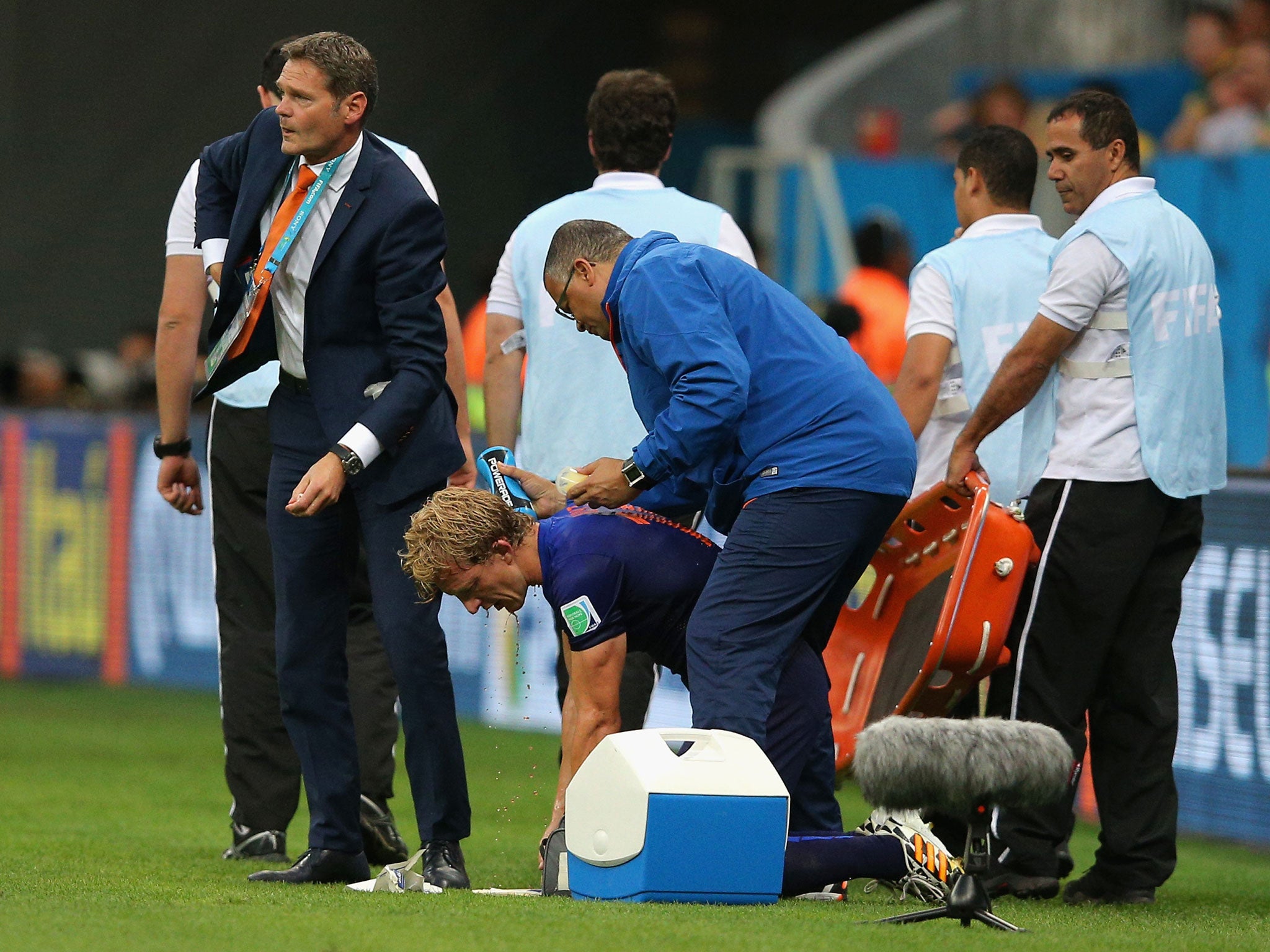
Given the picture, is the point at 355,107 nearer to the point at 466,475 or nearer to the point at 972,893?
the point at 466,475

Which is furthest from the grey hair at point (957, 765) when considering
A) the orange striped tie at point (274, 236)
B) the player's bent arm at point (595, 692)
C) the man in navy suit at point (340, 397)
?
the orange striped tie at point (274, 236)

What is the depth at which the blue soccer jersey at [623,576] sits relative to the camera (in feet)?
15.6

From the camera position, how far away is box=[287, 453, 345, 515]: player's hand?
4.67 m

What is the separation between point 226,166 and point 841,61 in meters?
12.1

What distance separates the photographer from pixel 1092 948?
405cm

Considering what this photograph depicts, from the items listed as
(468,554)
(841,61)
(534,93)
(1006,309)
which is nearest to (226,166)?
(468,554)

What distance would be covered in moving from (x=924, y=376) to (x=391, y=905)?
2.30m

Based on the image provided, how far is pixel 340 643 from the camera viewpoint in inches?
200

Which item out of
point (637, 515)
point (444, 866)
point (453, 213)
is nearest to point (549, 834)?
point (444, 866)

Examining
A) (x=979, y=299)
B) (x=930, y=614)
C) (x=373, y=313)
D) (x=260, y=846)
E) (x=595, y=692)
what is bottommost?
(x=260, y=846)

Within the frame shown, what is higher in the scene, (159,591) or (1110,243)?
(1110,243)

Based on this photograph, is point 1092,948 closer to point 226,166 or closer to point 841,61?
point 226,166

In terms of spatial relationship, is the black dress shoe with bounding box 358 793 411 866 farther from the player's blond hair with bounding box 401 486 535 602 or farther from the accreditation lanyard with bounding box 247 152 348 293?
the accreditation lanyard with bounding box 247 152 348 293

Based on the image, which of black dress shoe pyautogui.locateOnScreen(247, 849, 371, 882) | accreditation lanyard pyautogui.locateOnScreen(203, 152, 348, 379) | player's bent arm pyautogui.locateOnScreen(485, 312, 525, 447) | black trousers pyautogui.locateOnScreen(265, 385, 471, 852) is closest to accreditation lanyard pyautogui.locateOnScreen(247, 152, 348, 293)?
accreditation lanyard pyautogui.locateOnScreen(203, 152, 348, 379)
